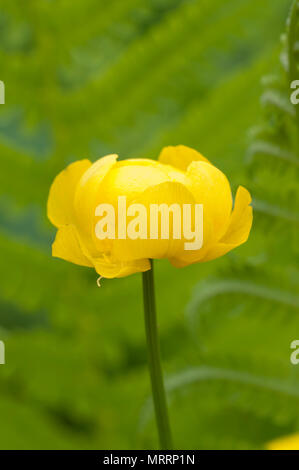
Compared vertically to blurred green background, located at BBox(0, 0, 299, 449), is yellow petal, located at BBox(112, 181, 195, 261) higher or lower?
lower

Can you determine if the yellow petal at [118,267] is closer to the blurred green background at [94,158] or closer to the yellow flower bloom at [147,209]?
the yellow flower bloom at [147,209]

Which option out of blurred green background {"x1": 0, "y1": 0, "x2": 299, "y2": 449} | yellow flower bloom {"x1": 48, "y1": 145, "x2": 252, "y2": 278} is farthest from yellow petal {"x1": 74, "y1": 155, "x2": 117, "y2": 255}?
blurred green background {"x1": 0, "y1": 0, "x2": 299, "y2": 449}

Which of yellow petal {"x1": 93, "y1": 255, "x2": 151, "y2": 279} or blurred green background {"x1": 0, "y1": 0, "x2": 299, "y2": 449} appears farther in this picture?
blurred green background {"x1": 0, "y1": 0, "x2": 299, "y2": 449}

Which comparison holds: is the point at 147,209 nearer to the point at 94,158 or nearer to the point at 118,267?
the point at 118,267

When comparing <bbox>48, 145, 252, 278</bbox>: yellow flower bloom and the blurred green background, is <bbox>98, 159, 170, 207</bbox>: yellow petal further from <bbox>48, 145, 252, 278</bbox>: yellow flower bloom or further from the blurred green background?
the blurred green background

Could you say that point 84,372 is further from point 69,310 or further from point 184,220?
point 184,220

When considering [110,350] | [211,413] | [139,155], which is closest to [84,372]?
[110,350]
